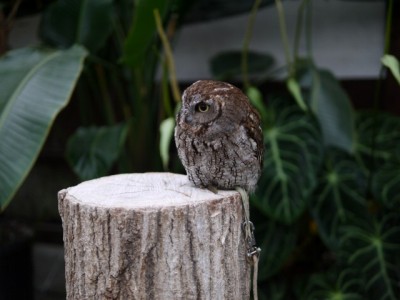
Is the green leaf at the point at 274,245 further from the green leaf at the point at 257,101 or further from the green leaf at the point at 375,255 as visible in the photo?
the green leaf at the point at 257,101

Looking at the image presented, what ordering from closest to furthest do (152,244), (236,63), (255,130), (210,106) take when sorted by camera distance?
(152,244), (210,106), (255,130), (236,63)

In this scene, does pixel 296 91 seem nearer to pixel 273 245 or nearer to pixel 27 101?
pixel 273 245

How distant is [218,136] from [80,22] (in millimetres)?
1590

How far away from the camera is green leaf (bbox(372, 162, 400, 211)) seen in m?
2.68

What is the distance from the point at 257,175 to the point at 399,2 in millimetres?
1833

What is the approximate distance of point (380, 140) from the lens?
292 cm

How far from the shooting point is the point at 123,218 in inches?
58.4

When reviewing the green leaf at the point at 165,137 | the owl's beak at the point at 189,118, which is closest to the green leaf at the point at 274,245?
the green leaf at the point at 165,137

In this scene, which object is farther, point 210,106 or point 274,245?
point 274,245

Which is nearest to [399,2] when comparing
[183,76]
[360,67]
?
[360,67]

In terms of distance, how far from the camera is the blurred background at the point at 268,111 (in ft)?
8.37

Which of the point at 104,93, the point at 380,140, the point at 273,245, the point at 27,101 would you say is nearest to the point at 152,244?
the point at 27,101

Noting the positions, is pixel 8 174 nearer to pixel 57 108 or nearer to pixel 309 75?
pixel 57 108

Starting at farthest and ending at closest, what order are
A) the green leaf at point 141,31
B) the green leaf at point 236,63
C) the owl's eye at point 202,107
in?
1. the green leaf at point 236,63
2. the green leaf at point 141,31
3. the owl's eye at point 202,107
